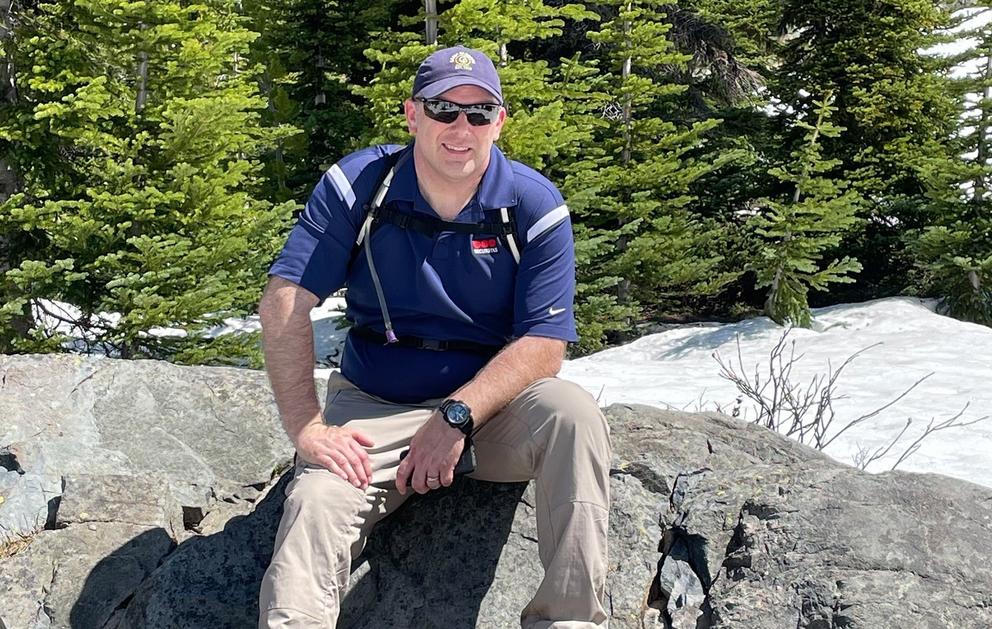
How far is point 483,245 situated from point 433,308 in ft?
0.93

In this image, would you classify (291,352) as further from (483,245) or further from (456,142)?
(456,142)

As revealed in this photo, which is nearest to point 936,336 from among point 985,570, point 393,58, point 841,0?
point 841,0

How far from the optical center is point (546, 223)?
3.28 m

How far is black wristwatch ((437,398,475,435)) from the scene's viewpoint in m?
2.98

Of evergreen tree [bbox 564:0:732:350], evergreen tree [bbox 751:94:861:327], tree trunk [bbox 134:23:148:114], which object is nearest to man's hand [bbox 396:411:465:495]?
tree trunk [bbox 134:23:148:114]

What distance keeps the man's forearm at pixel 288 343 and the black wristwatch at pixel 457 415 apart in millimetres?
515

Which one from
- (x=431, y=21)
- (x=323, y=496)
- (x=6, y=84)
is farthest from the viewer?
(x=431, y=21)

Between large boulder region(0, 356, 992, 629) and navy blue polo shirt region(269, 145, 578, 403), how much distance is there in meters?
0.62

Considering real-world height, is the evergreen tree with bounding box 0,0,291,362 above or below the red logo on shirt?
below

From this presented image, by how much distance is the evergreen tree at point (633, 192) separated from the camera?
13.0 m

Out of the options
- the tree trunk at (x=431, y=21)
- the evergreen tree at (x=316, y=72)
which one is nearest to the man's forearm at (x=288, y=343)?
the tree trunk at (x=431, y=21)

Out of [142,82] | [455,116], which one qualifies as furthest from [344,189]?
[142,82]

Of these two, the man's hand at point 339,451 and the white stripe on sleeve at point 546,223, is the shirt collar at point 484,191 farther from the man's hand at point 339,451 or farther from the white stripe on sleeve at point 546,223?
the man's hand at point 339,451

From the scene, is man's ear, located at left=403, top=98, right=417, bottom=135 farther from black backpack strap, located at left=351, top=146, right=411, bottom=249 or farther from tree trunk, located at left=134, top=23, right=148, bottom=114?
tree trunk, located at left=134, top=23, right=148, bottom=114
